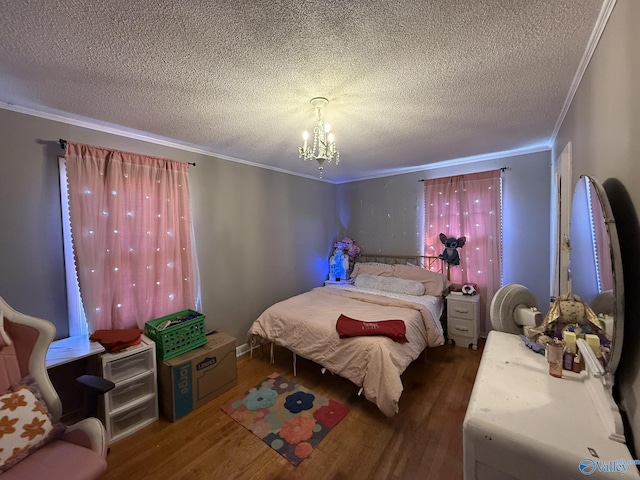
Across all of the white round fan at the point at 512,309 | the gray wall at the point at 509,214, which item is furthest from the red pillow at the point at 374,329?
the gray wall at the point at 509,214

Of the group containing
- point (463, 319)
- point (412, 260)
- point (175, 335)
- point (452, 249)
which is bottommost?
point (463, 319)

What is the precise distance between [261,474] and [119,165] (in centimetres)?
265

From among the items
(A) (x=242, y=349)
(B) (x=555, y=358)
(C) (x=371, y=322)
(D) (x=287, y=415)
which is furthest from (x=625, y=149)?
(A) (x=242, y=349)

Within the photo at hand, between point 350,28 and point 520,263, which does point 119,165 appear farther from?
point 520,263

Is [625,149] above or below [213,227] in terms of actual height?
above

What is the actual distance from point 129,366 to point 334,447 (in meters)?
1.73

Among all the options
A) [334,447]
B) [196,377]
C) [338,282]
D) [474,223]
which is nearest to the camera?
[334,447]

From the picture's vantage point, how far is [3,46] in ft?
4.00

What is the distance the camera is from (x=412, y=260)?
4008 millimetres

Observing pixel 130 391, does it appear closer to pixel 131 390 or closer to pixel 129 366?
pixel 131 390

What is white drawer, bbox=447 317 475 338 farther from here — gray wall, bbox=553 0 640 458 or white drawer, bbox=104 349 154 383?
white drawer, bbox=104 349 154 383

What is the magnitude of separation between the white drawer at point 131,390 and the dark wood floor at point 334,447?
262mm

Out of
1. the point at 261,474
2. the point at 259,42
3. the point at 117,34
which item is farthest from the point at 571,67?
the point at 261,474

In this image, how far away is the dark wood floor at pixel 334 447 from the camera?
1.63m
